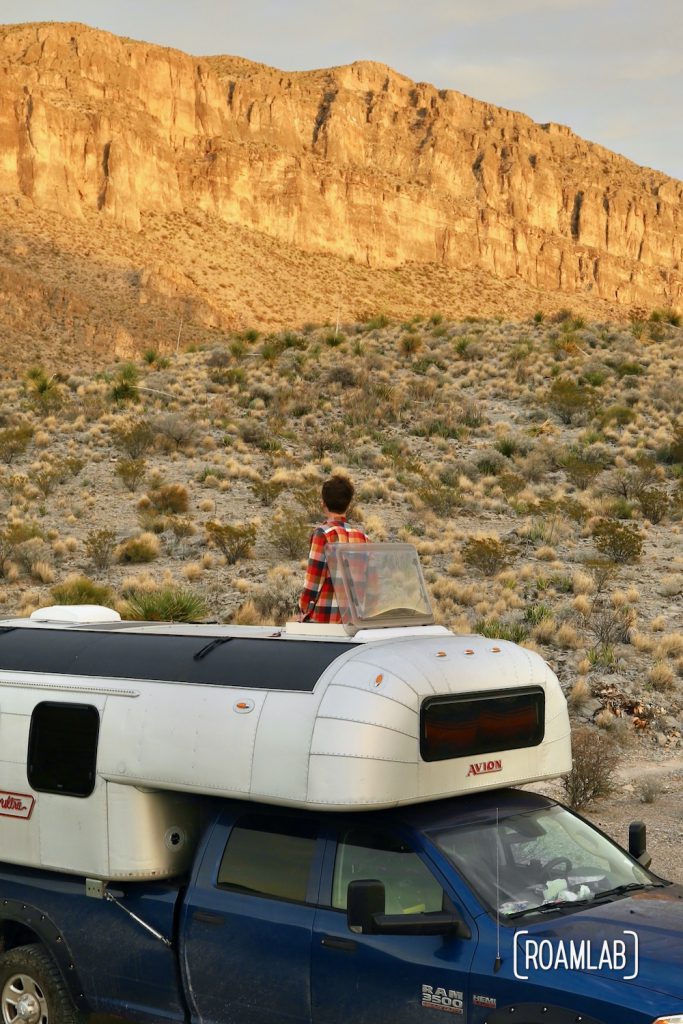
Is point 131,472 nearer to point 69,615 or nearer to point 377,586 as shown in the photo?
point 69,615

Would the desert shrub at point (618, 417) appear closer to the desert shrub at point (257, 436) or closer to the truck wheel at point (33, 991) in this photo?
the desert shrub at point (257, 436)

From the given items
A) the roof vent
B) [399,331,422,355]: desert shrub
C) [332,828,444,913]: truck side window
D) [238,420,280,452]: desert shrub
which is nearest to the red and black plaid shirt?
the roof vent

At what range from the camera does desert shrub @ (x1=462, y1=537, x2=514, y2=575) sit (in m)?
21.4

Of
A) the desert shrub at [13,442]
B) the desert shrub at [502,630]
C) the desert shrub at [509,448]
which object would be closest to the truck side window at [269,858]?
the desert shrub at [502,630]

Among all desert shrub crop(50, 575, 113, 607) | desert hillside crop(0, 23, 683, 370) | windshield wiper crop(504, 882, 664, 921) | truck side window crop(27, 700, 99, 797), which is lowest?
desert shrub crop(50, 575, 113, 607)

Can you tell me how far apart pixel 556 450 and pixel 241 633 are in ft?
79.2

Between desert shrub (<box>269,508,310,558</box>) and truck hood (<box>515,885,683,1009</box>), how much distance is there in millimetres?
17447

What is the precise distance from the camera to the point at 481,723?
18.3 ft

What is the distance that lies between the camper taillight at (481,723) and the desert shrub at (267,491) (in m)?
20.6

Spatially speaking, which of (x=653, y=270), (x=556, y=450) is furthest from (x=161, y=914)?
(x=653, y=270)

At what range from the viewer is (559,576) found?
20.6 m

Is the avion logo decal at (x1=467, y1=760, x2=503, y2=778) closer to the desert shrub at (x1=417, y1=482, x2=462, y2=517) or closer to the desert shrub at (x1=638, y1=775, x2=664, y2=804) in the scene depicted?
the desert shrub at (x1=638, y1=775, x2=664, y2=804)

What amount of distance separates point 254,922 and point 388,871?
70cm

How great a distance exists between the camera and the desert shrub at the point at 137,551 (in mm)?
22953
